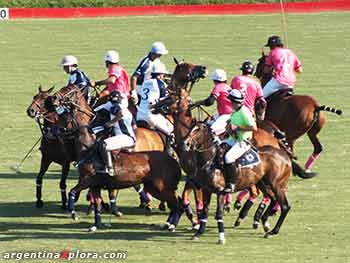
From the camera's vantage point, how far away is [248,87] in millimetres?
18875

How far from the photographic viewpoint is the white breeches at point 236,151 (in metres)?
16.3

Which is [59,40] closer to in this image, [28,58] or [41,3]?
[28,58]

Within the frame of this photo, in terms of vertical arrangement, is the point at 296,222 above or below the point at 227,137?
below

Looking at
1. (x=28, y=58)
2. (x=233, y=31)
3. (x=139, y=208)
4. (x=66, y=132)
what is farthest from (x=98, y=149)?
(x=233, y=31)

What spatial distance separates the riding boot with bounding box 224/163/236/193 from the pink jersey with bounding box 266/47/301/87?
5614mm

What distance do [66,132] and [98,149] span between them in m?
1.01

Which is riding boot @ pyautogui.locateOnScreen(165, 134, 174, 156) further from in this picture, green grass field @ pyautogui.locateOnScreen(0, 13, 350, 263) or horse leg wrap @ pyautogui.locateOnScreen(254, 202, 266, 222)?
horse leg wrap @ pyautogui.locateOnScreen(254, 202, 266, 222)

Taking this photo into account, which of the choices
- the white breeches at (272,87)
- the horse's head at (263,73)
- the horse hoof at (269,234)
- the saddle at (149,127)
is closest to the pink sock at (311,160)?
the white breeches at (272,87)

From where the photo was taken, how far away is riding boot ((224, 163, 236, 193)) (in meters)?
16.3

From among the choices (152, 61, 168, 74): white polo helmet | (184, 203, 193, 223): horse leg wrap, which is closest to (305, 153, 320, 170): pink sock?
(152, 61, 168, 74): white polo helmet

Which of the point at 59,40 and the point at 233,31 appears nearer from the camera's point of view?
the point at 59,40

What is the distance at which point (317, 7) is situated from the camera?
179ft

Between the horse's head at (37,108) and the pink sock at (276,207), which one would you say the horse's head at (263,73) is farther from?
the horse's head at (37,108)

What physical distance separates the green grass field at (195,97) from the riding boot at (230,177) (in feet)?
2.70
